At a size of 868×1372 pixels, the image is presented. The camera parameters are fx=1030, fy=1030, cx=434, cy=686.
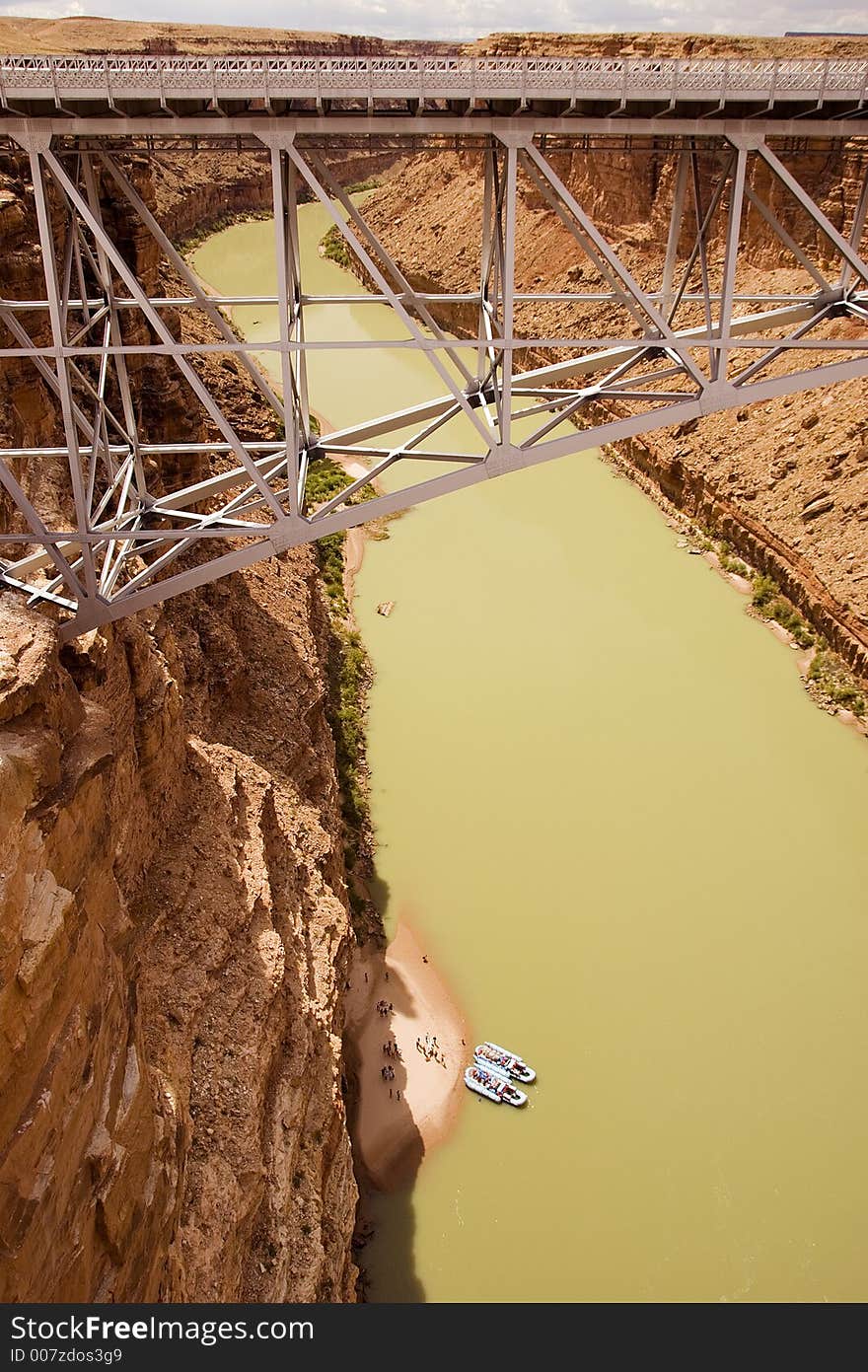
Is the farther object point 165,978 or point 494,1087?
point 494,1087

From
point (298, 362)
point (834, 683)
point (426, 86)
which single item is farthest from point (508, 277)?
point (834, 683)

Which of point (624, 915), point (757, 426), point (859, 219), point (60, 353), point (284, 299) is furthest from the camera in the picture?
point (757, 426)

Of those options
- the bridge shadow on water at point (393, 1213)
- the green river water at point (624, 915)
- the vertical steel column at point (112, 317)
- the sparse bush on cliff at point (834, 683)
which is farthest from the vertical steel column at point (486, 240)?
the sparse bush on cliff at point (834, 683)

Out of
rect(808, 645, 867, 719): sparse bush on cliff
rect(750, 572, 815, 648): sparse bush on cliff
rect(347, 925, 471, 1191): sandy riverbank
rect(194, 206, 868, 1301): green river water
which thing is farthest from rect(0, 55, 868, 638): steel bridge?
rect(750, 572, 815, 648): sparse bush on cliff

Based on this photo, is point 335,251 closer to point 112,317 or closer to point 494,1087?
point 112,317

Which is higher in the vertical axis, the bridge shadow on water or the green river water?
the green river water

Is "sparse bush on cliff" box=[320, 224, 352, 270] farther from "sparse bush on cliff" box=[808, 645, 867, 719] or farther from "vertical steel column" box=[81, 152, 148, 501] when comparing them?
"vertical steel column" box=[81, 152, 148, 501]
